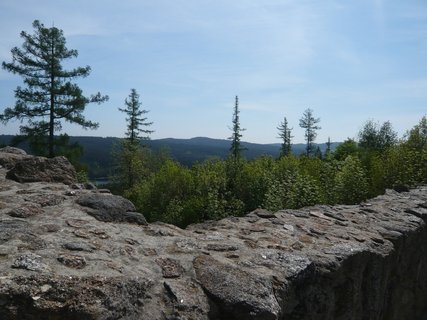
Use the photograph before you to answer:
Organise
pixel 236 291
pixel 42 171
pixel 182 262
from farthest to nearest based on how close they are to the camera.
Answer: pixel 42 171
pixel 182 262
pixel 236 291

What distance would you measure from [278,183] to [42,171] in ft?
19.2

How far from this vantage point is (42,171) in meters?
4.88

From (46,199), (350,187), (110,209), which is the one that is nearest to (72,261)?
(110,209)

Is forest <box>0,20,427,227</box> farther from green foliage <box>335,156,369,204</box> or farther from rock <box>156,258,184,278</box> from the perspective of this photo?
rock <box>156,258,184,278</box>

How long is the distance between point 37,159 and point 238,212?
20.9ft

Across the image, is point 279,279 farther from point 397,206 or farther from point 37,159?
point 397,206

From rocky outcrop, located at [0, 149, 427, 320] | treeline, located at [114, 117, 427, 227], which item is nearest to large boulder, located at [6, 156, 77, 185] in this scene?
rocky outcrop, located at [0, 149, 427, 320]

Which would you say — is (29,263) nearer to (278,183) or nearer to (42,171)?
(42,171)

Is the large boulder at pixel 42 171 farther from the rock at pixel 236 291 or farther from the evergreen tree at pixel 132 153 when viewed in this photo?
the evergreen tree at pixel 132 153

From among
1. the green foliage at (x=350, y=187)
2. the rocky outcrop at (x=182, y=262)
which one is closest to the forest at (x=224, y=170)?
the green foliage at (x=350, y=187)

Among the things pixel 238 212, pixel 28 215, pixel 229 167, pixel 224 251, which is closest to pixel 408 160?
pixel 238 212

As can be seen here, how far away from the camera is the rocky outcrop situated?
230 cm

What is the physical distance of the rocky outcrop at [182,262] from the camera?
230cm

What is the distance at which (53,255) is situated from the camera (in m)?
2.59
